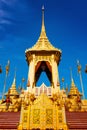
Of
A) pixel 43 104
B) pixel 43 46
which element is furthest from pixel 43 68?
pixel 43 104

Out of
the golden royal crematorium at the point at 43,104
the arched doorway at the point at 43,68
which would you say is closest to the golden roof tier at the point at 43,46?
the golden royal crematorium at the point at 43,104

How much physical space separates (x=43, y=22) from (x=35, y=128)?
30.1 meters

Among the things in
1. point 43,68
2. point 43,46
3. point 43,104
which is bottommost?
point 43,104

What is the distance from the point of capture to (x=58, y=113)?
29.1 ft

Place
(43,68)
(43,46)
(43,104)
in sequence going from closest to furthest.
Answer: (43,104), (43,46), (43,68)

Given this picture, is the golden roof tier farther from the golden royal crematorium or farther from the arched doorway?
the arched doorway

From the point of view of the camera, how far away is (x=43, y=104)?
29.9 feet

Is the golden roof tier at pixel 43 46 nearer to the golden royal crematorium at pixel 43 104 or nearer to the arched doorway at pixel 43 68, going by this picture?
the golden royal crematorium at pixel 43 104

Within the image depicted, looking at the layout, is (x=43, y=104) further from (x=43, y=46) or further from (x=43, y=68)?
(x=43, y=68)

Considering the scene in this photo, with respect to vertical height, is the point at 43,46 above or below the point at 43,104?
above

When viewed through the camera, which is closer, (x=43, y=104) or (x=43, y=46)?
(x=43, y=104)

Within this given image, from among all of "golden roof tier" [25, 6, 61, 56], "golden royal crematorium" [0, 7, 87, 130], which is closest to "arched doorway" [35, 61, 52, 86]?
"golden royal crematorium" [0, 7, 87, 130]

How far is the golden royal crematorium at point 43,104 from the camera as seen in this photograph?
868 cm

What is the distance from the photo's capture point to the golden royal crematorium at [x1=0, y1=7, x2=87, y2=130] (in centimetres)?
868
